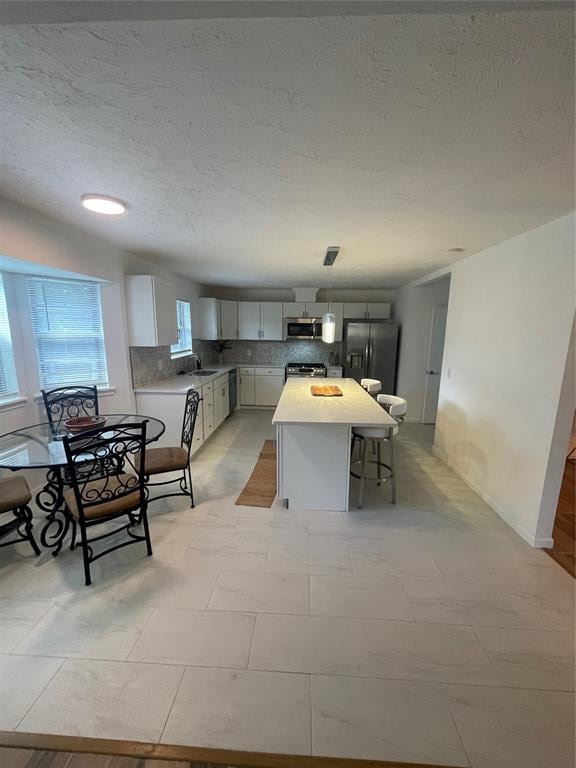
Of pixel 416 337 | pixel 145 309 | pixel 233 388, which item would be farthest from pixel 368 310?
pixel 145 309

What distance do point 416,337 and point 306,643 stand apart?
4.83 meters

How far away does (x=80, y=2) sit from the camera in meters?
0.71

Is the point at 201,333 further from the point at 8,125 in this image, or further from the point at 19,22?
the point at 19,22

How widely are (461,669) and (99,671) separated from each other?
170 cm

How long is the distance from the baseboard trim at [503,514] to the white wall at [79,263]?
12.5ft

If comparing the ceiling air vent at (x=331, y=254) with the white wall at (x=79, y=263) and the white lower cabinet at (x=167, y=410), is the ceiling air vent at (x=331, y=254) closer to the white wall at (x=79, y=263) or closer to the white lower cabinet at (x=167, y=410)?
the white wall at (x=79, y=263)

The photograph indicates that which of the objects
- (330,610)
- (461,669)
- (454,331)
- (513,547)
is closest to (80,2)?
(330,610)

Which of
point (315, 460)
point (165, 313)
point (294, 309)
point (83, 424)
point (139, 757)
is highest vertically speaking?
point (294, 309)

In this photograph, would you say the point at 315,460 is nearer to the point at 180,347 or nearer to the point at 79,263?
the point at 79,263

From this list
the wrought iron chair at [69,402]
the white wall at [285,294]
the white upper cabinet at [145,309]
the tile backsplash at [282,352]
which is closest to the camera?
the wrought iron chair at [69,402]

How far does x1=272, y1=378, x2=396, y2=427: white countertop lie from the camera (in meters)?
2.55

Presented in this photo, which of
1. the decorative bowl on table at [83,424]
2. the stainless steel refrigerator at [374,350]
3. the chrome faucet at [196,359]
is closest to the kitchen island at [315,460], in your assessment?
the decorative bowl on table at [83,424]

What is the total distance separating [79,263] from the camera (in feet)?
9.05

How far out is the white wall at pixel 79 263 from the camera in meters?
2.16
